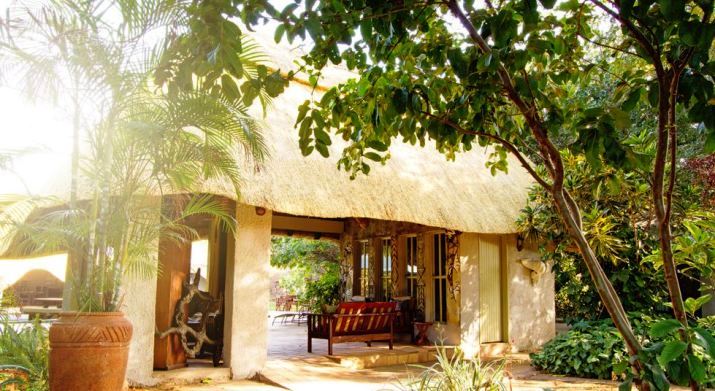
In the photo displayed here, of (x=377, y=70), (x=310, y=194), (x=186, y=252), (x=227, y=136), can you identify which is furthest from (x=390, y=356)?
(x=377, y=70)

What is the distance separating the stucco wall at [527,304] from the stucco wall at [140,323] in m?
5.59

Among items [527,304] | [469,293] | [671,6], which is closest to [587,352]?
[469,293]

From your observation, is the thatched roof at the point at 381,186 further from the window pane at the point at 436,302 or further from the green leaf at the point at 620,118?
the green leaf at the point at 620,118

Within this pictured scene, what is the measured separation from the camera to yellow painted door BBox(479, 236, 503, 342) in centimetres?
884

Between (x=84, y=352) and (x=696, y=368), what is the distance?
3513mm

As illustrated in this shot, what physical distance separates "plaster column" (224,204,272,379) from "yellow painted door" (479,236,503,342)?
3.81m

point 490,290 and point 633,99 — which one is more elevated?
point 633,99

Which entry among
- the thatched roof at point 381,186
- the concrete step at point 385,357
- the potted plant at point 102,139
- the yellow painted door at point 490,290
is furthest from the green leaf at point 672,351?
the yellow painted door at point 490,290

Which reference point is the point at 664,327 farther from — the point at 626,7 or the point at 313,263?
the point at 313,263

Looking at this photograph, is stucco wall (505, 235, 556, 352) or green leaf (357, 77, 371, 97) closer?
green leaf (357, 77, 371, 97)

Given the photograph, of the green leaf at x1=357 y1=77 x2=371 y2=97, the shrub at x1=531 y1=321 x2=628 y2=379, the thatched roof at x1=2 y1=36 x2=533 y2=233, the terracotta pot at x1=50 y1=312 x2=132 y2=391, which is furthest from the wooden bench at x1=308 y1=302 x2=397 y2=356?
the green leaf at x1=357 y1=77 x2=371 y2=97

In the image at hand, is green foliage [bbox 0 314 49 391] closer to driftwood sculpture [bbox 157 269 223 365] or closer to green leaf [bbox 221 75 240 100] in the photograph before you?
driftwood sculpture [bbox 157 269 223 365]

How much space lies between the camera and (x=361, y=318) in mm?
7898

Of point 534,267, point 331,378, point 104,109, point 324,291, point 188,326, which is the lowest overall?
point 331,378
